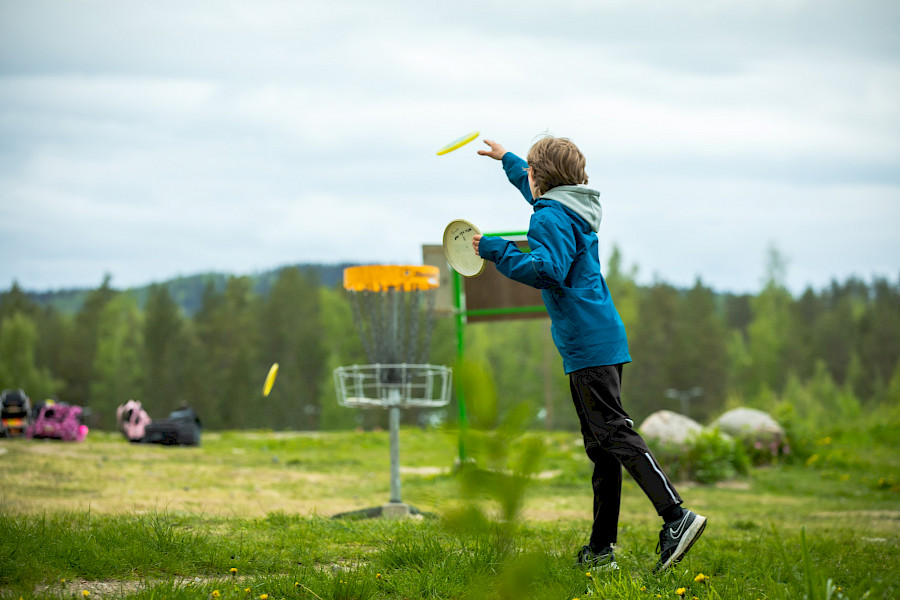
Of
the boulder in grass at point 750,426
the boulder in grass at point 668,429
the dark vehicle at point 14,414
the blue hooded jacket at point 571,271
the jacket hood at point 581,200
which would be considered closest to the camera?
the blue hooded jacket at point 571,271

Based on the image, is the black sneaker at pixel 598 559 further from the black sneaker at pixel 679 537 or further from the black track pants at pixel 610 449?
the black sneaker at pixel 679 537

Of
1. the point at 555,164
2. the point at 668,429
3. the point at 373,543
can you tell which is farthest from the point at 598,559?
the point at 668,429

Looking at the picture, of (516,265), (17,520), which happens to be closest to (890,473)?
(516,265)

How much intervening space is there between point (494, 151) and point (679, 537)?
6.56 feet

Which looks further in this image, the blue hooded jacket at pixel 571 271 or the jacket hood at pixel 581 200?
the jacket hood at pixel 581 200

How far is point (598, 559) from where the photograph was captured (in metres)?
3.27

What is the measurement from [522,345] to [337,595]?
1967 inches

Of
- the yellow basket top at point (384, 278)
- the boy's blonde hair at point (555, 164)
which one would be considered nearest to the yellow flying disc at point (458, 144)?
the boy's blonde hair at point (555, 164)

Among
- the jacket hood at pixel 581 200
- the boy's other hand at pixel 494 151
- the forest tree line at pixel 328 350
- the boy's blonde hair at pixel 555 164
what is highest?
the boy's other hand at pixel 494 151

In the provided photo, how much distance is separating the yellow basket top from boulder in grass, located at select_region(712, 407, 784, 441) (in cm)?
829

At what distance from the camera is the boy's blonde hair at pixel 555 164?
3443 mm

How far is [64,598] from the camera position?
8.17ft

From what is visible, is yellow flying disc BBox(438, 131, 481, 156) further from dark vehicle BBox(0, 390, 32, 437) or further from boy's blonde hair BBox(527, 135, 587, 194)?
dark vehicle BBox(0, 390, 32, 437)

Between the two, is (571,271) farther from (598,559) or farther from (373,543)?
(373,543)
